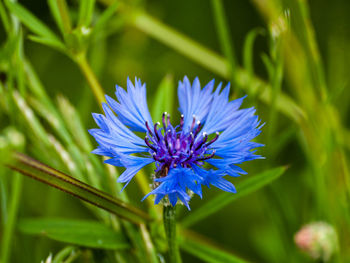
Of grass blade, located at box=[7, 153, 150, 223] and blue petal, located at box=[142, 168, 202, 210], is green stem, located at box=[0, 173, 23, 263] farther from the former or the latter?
blue petal, located at box=[142, 168, 202, 210]

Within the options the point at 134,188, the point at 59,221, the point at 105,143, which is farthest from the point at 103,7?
the point at 105,143

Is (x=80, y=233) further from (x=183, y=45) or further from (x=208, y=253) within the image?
(x=183, y=45)

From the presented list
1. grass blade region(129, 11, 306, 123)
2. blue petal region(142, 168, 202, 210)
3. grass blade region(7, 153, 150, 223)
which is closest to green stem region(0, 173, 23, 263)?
grass blade region(7, 153, 150, 223)

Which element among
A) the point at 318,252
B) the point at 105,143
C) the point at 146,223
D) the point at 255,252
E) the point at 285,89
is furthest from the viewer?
the point at 285,89

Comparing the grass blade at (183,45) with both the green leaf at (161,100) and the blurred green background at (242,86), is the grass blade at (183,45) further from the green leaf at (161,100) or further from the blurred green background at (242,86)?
the green leaf at (161,100)

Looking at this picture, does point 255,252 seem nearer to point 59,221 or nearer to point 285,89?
point 285,89

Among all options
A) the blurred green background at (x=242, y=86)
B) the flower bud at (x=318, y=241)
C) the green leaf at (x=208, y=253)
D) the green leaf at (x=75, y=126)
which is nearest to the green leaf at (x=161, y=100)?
the blurred green background at (x=242, y=86)

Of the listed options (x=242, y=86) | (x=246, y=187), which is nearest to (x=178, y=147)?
(x=246, y=187)
